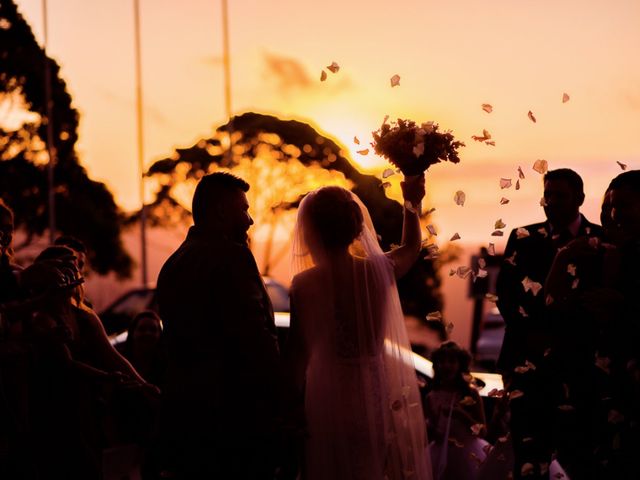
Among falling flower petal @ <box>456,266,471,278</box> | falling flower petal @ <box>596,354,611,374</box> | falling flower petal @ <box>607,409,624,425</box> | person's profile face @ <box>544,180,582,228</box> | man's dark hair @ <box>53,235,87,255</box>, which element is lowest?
falling flower petal @ <box>607,409,624,425</box>

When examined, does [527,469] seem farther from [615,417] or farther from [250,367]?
[250,367]

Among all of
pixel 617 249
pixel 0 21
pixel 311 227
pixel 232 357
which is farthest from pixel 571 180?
pixel 0 21

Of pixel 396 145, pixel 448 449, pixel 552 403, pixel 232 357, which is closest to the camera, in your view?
pixel 232 357

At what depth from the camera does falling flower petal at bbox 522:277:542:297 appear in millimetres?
6887

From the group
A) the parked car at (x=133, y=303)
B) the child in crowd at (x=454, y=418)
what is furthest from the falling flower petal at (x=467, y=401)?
the parked car at (x=133, y=303)

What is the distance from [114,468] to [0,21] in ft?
110

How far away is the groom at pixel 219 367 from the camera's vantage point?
5805 millimetres

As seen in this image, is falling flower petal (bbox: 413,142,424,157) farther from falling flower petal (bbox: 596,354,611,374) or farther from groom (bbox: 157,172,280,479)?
falling flower petal (bbox: 596,354,611,374)

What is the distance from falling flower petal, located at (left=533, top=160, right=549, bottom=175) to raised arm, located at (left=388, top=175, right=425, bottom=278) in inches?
29.3

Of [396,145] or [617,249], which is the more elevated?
[396,145]

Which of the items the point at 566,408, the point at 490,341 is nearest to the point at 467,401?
the point at 566,408

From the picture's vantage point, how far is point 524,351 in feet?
22.7

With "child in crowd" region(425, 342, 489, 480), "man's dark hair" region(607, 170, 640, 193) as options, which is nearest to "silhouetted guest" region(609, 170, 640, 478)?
"man's dark hair" region(607, 170, 640, 193)

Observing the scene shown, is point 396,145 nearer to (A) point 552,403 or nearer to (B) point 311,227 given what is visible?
(B) point 311,227
